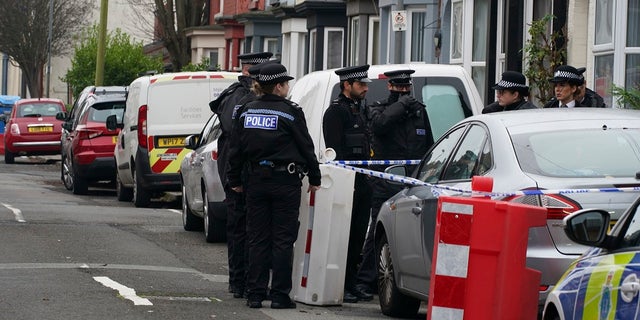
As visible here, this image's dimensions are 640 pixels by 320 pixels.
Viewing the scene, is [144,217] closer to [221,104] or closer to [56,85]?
[221,104]

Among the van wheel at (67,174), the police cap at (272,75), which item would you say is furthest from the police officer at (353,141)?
the van wheel at (67,174)

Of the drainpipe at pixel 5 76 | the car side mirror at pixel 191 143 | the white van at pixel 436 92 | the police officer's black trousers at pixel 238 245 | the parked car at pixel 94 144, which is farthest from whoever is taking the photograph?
the drainpipe at pixel 5 76

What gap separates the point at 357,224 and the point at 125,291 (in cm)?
197

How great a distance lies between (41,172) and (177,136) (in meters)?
14.7

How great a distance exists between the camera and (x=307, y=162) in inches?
432

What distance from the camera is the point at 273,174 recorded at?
11.0 meters

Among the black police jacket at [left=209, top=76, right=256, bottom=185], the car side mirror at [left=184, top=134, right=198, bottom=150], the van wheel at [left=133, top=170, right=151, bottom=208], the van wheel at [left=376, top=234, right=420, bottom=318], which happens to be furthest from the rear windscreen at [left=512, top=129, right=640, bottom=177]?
the van wheel at [left=133, top=170, right=151, bottom=208]

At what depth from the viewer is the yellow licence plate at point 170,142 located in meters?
22.3

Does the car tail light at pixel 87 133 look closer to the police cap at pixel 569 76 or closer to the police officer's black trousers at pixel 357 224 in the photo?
the police officer's black trousers at pixel 357 224

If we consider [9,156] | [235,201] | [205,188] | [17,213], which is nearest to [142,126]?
[17,213]

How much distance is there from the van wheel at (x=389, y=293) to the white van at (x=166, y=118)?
11035 mm

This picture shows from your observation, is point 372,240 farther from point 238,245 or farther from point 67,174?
point 67,174

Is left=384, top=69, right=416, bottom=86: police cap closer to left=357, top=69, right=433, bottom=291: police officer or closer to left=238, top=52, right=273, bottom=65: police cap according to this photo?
left=357, top=69, right=433, bottom=291: police officer

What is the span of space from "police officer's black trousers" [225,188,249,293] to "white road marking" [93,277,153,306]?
32.4 inches
